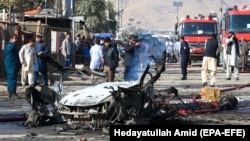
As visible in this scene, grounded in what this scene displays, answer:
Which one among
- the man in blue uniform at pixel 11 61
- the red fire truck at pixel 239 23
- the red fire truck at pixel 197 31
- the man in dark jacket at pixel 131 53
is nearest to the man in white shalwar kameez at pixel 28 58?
the man in blue uniform at pixel 11 61

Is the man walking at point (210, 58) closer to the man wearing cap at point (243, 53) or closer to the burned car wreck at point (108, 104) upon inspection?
the burned car wreck at point (108, 104)

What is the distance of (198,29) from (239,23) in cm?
658

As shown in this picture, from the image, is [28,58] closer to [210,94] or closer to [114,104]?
[210,94]

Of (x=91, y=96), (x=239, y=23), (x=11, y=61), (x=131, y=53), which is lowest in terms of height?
(x=91, y=96)

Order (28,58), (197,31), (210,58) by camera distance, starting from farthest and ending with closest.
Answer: (197,31) → (210,58) → (28,58)

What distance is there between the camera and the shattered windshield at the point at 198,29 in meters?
43.8

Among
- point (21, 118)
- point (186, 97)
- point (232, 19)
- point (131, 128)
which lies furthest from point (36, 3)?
point (131, 128)

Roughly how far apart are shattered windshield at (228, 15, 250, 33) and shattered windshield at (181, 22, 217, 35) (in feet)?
20.8

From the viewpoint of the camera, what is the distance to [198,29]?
43.8 meters

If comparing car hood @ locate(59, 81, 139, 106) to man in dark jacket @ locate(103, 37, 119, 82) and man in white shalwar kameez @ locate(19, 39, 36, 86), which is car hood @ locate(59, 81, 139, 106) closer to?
man in white shalwar kameez @ locate(19, 39, 36, 86)

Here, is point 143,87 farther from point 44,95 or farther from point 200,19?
point 200,19

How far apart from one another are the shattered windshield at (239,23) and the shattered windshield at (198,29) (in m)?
6.35

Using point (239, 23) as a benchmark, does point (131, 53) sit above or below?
below

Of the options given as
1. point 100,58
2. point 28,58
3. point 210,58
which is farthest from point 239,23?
point 28,58
